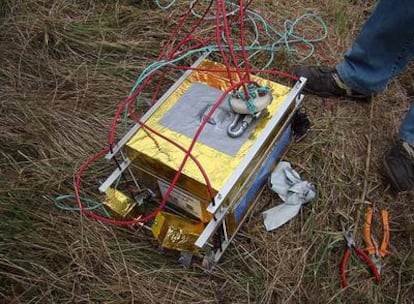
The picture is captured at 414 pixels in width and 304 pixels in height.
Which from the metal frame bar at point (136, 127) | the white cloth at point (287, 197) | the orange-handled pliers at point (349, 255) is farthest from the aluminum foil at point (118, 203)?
the orange-handled pliers at point (349, 255)

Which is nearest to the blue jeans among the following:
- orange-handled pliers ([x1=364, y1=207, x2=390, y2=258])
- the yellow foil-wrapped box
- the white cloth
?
orange-handled pliers ([x1=364, y1=207, x2=390, y2=258])

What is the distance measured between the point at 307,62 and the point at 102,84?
770 millimetres

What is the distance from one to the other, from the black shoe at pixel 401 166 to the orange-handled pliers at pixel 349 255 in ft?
0.77

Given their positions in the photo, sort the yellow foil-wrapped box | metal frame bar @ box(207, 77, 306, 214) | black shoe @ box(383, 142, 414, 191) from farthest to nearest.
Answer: black shoe @ box(383, 142, 414, 191) → the yellow foil-wrapped box → metal frame bar @ box(207, 77, 306, 214)

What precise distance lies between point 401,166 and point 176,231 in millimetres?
709

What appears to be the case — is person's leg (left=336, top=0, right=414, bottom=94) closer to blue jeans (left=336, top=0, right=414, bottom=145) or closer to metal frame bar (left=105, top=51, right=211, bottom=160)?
blue jeans (left=336, top=0, right=414, bottom=145)

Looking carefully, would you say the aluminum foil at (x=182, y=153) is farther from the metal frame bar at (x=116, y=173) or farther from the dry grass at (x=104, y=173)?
the dry grass at (x=104, y=173)

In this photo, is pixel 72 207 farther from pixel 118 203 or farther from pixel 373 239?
pixel 373 239

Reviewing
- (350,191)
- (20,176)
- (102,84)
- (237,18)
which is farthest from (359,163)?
(20,176)

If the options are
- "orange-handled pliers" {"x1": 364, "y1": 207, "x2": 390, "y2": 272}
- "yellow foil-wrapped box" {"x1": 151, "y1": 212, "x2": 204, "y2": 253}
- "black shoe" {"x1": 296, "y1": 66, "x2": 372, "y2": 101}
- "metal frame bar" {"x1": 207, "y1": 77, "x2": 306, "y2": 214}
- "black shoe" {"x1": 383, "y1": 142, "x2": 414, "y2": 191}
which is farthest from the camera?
"black shoe" {"x1": 296, "y1": 66, "x2": 372, "y2": 101}

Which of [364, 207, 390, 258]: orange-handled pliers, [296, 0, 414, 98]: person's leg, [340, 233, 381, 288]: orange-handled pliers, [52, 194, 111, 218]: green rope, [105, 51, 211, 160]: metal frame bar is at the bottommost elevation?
[52, 194, 111, 218]: green rope

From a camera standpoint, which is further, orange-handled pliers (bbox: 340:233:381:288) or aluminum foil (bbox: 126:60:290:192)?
orange-handled pliers (bbox: 340:233:381:288)

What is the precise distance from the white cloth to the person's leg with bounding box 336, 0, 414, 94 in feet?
1.42

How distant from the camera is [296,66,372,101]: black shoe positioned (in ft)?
4.90
